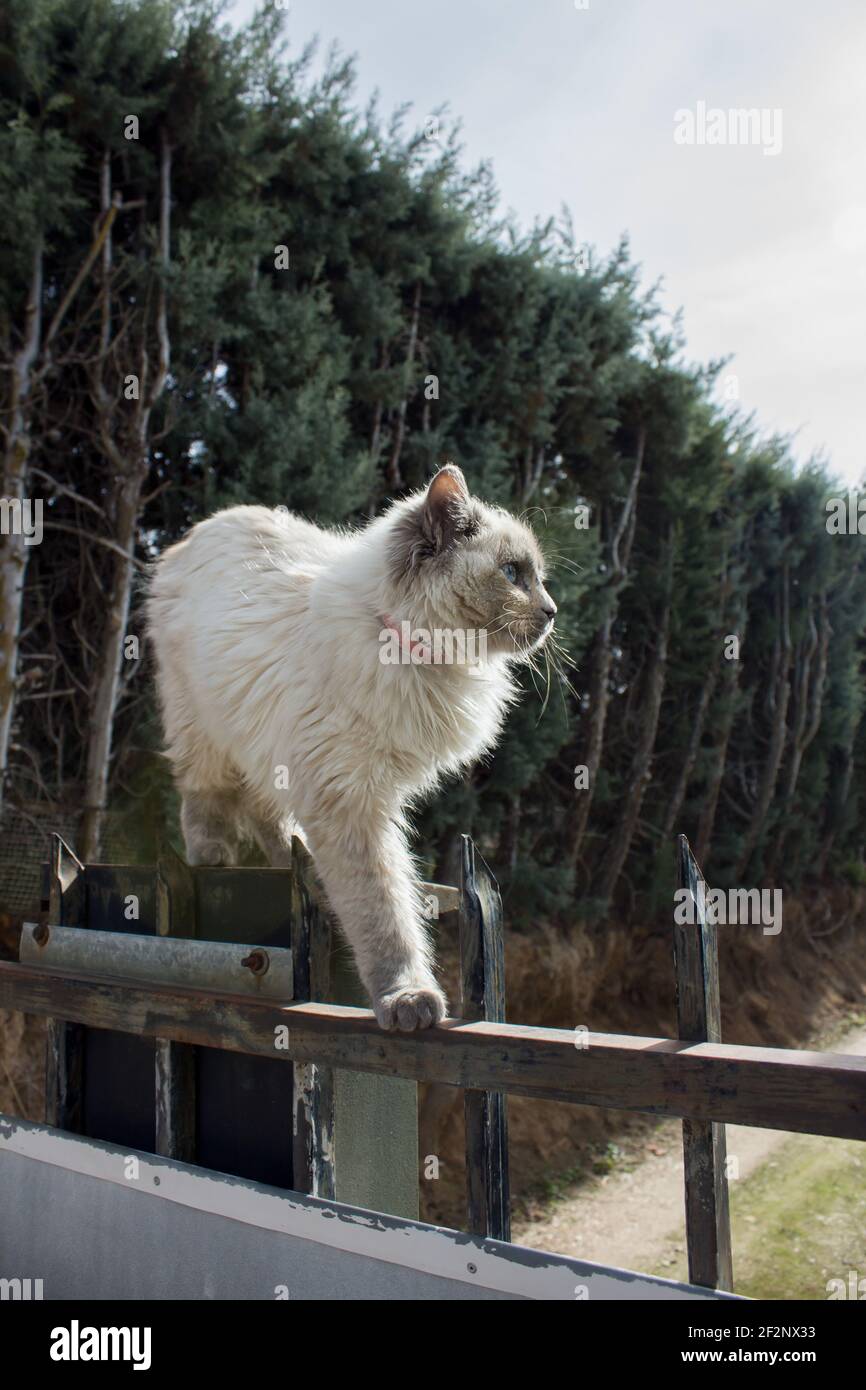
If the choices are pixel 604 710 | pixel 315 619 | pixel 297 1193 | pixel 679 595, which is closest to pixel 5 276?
pixel 315 619

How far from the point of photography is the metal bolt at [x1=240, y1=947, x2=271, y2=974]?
2.30 m

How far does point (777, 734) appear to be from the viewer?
1181cm

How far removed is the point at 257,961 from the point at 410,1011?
1.59ft

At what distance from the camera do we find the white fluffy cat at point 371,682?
8.13 ft

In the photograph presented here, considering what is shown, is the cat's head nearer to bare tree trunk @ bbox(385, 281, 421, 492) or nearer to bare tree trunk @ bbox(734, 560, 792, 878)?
bare tree trunk @ bbox(385, 281, 421, 492)

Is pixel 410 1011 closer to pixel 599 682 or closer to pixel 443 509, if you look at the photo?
pixel 443 509

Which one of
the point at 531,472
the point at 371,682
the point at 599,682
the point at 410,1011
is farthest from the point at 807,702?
the point at 410,1011

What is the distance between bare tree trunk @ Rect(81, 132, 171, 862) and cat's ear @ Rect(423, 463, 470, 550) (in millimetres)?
3321

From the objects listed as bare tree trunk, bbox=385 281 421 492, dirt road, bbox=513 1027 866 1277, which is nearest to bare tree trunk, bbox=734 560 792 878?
dirt road, bbox=513 1027 866 1277

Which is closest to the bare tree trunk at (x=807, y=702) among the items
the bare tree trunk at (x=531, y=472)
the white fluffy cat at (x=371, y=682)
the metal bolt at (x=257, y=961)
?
the bare tree trunk at (x=531, y=472)

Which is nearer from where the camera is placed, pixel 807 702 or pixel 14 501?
pixel 14 501

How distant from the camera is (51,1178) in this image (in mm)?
2520

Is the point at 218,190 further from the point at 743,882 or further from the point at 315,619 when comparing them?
the point at 743,882

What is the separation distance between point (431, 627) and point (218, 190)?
4693 mm
